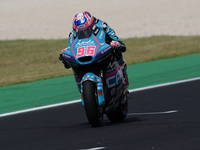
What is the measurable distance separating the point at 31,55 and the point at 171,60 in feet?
25.0

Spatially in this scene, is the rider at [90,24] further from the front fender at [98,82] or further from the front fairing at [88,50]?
the front fender at [98,82]

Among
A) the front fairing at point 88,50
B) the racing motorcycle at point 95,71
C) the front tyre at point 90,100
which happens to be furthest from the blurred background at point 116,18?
the front tyre at point 90,100

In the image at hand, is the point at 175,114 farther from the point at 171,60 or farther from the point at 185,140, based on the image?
the point at 171,60

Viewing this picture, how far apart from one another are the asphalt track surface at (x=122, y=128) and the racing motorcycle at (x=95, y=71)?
0.32 m

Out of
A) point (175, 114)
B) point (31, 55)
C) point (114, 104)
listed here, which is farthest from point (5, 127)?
point (31, 55)

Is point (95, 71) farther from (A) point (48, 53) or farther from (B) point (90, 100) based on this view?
(A) point (48, 53)

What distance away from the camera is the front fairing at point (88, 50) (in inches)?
279

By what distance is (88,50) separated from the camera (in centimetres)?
713

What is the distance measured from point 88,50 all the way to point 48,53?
15138mm

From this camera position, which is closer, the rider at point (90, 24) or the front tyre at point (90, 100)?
the front tyre at point (90, 100)

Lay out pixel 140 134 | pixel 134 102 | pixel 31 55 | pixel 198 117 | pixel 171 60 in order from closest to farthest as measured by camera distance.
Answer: pixel 140 134, pixel 198 117, pixel 134 102, pixel 171 60, pixel 31 55

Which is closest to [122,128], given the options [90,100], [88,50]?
[90,100]

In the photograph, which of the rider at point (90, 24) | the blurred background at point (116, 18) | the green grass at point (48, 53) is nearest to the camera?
the rider at point (90, 24)

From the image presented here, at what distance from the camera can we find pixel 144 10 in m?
31.8
